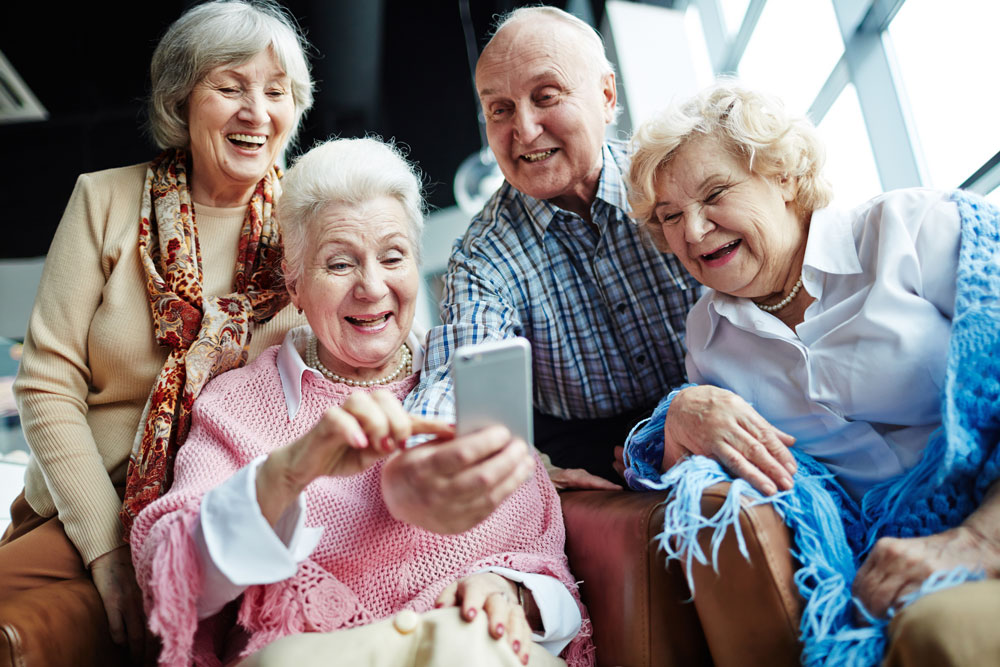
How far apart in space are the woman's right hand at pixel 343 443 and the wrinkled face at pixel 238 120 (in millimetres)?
1057

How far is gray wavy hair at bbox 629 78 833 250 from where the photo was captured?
1477mm

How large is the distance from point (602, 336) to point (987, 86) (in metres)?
1.35

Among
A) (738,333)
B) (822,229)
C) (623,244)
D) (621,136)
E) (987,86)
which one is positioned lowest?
(738,333)

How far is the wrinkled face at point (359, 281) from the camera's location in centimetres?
148

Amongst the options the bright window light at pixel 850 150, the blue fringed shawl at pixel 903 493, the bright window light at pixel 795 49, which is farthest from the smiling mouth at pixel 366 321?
the bright window light at pixel 795 49

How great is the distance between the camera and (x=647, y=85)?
168 inches

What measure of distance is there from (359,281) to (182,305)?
535 mm

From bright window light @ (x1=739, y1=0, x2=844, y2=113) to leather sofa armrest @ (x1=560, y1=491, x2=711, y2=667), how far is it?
2.04 m

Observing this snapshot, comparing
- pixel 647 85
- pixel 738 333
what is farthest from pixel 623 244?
pixel 647 85

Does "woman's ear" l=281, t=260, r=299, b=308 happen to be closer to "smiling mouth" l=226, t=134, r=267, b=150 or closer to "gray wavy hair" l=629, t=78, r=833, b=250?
"smiling mouth" l=226, t=134, r=267, b=150

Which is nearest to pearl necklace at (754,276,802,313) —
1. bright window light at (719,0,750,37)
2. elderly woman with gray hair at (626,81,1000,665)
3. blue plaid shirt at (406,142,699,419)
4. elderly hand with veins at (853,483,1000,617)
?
elderly woman with gray hair at (626,81,1000,665)

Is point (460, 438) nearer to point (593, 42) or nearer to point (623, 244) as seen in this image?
point (623, 244)

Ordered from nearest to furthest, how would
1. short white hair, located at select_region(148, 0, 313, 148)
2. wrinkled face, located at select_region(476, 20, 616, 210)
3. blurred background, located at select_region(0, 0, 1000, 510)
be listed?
short white hair, located at select_region(148, 0, 313, 148)
wrinkled face, located at select_region(476, 20, 616, 210)
blurred background, located at select_region(0, 0, 1000, 510)

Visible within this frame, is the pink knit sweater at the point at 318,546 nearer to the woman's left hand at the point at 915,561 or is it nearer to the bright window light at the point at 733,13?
the woman's left hand at the point at 915,561
